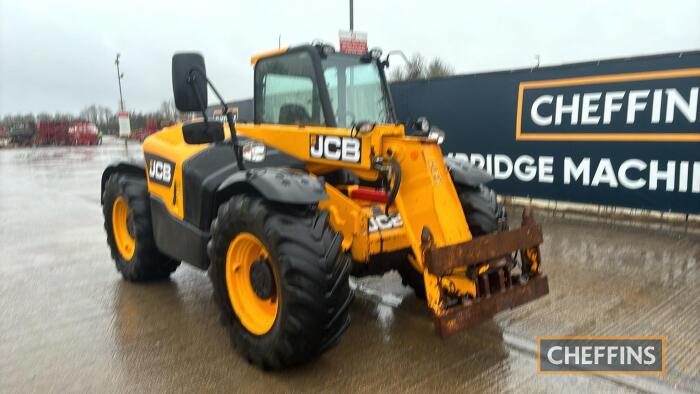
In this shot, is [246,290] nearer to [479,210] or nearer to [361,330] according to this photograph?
[361,330]

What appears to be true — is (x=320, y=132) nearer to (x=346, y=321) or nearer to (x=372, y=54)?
(x=372, y=54)

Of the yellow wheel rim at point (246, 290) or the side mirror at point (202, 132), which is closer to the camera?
the yellow wheel rim at point (246, 290)

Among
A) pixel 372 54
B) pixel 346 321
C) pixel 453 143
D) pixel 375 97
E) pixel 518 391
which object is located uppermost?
pixel 372 54

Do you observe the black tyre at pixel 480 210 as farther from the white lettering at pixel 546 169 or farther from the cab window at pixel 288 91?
the white lettering at pixel 546 169

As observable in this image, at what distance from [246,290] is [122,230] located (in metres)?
2.57

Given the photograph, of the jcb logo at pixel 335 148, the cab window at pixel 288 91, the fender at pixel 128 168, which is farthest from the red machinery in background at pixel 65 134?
the jcb logo at pixel 335 148

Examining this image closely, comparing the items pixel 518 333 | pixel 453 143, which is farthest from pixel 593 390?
Answer: pixel 453 143

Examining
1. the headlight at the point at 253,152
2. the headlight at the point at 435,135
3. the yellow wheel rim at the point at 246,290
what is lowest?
the yellow wheel rim at the point at 246,290

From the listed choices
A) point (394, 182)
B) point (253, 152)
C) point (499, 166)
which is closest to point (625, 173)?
point (499, 166)

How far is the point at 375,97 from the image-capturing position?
457cm

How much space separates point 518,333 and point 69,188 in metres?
11.5

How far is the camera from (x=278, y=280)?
3.25 metres

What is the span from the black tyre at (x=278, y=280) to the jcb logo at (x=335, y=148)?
0.57m

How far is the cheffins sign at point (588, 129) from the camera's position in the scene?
692 cm
